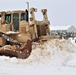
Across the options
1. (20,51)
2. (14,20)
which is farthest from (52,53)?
(14,20)

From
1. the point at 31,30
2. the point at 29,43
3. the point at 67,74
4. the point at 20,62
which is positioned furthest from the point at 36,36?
the point at 67,74

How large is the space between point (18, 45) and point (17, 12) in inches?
83.3

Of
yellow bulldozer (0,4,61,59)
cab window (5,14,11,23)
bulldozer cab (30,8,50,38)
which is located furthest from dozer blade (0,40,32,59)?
cab window (5,14,11,23)

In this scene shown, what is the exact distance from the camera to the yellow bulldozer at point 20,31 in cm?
1376

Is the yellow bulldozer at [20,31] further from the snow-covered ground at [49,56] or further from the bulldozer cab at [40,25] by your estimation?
the snow-covered ground at [49,56]

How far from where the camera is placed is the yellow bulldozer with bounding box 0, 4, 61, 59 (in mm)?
13758

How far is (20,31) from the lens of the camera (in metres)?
15.4

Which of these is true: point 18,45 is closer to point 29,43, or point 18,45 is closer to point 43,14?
point 29,43

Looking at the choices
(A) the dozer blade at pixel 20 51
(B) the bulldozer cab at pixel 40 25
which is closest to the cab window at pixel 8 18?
(B) the bulldozer cab at pixel 40 25

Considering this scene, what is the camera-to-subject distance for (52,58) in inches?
505

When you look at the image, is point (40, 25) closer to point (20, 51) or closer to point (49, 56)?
point (20, 51)

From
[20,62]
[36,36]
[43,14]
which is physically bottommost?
[20,62]

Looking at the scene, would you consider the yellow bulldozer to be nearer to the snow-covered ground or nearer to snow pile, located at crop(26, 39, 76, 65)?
the snow-covered ground

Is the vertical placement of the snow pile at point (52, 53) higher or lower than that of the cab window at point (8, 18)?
lower
